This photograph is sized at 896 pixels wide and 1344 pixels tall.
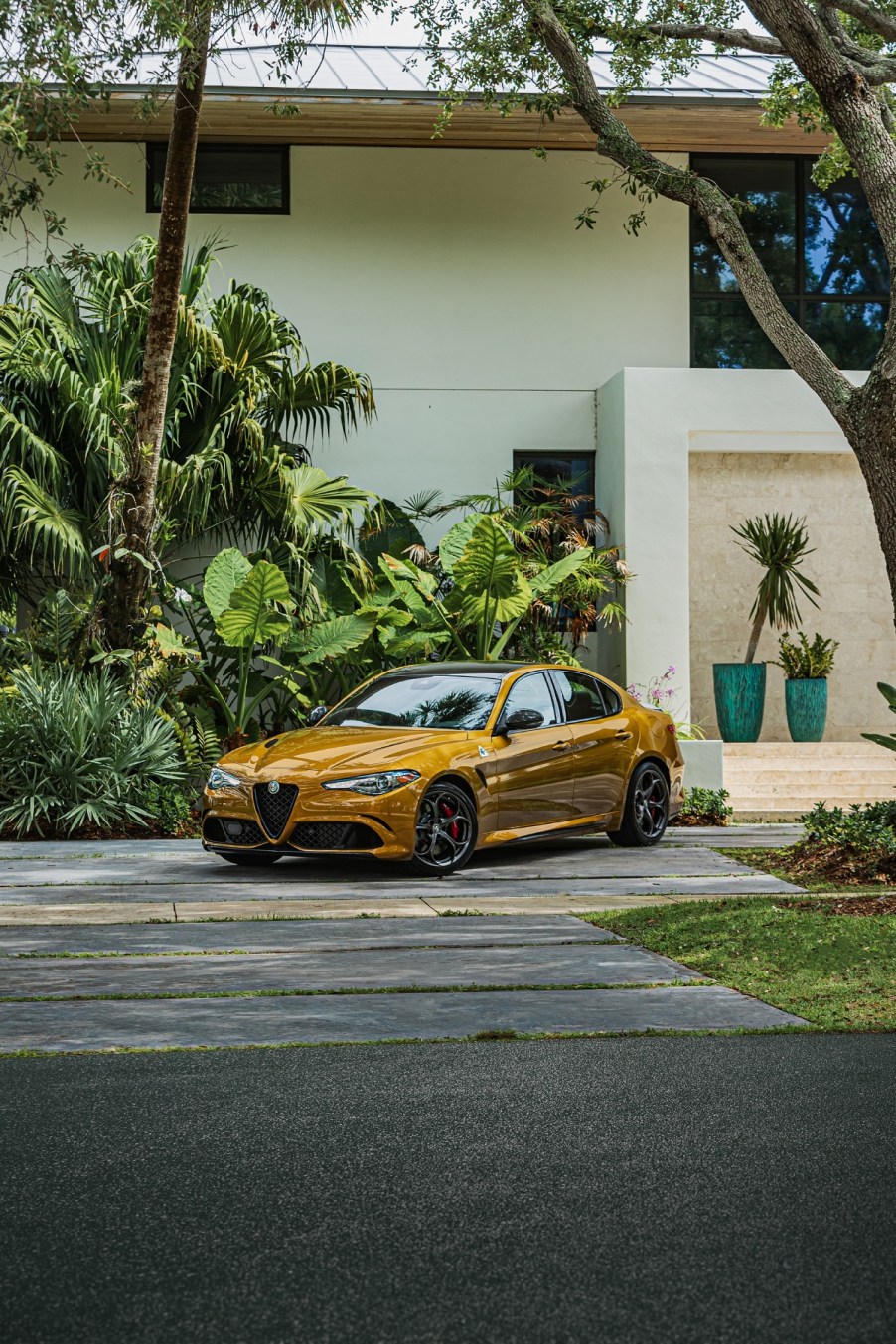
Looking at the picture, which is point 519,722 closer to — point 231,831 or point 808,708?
point 231,831

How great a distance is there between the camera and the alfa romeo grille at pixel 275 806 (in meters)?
10.1

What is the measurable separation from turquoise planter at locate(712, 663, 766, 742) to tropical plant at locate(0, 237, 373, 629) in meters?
4.86

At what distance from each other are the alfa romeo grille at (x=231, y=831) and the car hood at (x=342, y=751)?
0.37 m

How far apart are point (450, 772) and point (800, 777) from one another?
7142 millimetres

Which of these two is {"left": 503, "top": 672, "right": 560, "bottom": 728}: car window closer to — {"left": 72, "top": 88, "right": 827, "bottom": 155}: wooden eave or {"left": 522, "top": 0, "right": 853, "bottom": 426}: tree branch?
{"left": 522, "top": 0, "right": 853, "bottom": 426}: tree branch

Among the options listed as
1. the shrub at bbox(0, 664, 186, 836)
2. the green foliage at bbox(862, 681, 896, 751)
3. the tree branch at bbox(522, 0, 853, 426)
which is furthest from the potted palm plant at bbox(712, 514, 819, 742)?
the shrub at bbox(0, 664, 186, 836)

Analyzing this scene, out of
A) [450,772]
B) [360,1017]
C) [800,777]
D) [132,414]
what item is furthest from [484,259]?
[360,1017]

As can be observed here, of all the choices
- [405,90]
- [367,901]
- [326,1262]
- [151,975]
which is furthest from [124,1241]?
[405,90]

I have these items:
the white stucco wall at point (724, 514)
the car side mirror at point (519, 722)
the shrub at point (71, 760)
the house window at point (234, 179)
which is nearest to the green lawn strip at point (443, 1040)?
the car side mirror at point (519, 722)

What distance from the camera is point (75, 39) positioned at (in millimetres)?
9586

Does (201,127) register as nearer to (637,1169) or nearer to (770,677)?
(770,677)

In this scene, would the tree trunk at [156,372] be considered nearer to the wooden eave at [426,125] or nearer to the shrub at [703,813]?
the wooden eave at [426,125]

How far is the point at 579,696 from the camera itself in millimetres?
11969

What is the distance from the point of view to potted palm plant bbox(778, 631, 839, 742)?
17.9 metres
